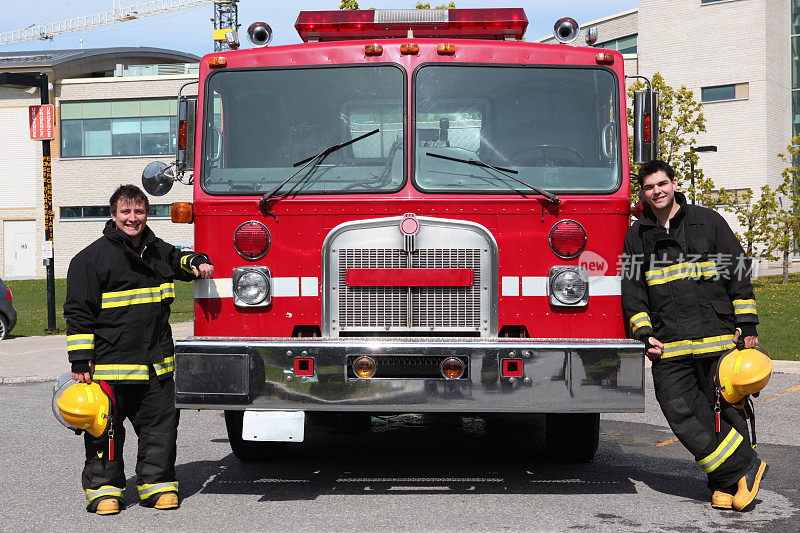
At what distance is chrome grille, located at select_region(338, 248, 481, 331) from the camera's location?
5.87m

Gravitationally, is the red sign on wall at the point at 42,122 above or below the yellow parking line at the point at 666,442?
above

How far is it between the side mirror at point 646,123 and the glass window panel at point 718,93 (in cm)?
3333

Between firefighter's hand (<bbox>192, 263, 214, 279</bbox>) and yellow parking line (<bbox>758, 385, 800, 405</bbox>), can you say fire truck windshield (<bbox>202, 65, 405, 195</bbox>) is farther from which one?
yellow parking line (<bbox>758, 385, 800, 405</bbox>)

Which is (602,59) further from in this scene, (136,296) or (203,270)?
(136,296)

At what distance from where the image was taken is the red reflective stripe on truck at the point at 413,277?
584cm

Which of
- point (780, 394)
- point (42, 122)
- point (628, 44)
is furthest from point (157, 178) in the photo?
point (628, 44)

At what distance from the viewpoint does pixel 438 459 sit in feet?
23.6

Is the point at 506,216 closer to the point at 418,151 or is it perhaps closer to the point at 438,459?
the point at 418,151

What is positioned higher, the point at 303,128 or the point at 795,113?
the point at 795,113

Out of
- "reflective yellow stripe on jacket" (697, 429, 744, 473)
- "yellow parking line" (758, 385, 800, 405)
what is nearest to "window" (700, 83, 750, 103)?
"yellow parking line" (758, 385, 800, 405)

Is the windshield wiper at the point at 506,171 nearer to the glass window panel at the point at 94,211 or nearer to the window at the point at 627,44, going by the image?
the window at the point at 627,44

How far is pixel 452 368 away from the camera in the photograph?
557 centimetres

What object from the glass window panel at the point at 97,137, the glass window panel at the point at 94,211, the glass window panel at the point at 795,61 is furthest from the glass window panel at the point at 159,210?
the glass window panel at the point at 795,61

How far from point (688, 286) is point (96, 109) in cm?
4359
